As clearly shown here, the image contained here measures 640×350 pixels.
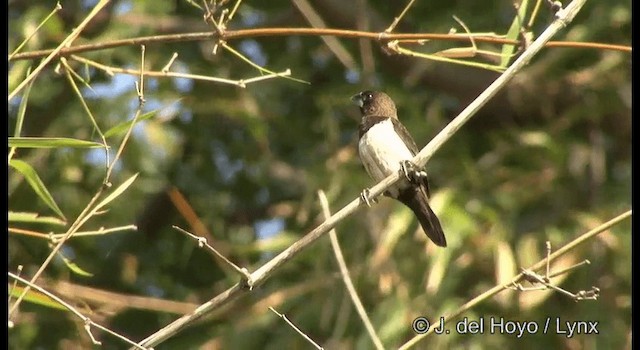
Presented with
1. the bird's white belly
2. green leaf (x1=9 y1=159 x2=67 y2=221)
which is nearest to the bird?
the bird's white belly

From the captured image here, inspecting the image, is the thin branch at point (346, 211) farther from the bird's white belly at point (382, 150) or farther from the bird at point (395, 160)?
the bird's white belly at point (382, 150)

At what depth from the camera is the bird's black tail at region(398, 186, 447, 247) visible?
357 centimetres

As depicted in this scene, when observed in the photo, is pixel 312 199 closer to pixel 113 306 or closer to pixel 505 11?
pixel 113 306

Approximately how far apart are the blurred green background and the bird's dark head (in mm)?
490

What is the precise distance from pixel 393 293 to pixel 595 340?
0.79m

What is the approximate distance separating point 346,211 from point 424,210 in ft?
4.84

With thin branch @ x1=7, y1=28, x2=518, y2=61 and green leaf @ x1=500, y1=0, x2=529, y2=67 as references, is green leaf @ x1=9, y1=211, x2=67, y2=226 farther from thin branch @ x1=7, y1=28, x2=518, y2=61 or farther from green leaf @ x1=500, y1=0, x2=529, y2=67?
green leaf @ x1=500, y1=0, x2=529, y2=67

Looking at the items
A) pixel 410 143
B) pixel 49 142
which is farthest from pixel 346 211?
pixel 410 143

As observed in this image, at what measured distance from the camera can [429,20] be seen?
4.95 meters

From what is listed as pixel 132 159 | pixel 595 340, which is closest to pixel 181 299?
pixel 132 159

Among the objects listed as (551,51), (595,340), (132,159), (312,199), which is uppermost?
(551,51)

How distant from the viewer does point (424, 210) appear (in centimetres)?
360

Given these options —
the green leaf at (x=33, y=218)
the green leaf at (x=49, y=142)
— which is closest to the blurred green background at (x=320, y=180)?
the green leaf at (x=33, y=218)

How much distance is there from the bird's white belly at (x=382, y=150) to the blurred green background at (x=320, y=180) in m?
0.57
